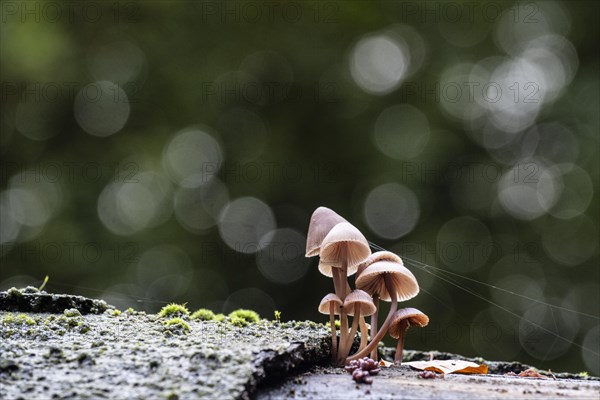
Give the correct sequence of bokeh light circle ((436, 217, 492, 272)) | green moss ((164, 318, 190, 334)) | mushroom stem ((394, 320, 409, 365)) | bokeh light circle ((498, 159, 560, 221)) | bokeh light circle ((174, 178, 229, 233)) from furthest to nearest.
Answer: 1. bokeh light circle ((174, 178, 229, 233))
2. bokeh light circle ((498, 159, 560, 221))
3. bokeh light circle ((436, 217, 492, 272))
4. mushroom stem ((394, 320, 409, 365))
5. green moss ((164, 318, 190, 334))

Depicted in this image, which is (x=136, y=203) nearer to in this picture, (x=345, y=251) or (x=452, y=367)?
(x=345, y=251)

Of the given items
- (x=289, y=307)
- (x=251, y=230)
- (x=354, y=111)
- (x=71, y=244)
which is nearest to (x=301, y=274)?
(x=289, y=307)

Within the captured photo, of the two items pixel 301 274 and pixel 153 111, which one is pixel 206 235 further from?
pixel 153 111

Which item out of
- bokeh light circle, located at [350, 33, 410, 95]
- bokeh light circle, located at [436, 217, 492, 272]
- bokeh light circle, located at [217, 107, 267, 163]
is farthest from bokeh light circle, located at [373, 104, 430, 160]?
bokeh light circle, located at [217, 107, 267, 163]

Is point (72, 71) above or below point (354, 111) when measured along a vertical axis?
above

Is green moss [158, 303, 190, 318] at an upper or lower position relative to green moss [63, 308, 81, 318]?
upper

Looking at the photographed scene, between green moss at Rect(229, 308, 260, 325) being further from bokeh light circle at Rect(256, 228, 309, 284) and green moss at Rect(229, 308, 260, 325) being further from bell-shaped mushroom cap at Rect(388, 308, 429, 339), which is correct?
bokeh light circle at Rect(256, 228, 309, 284)

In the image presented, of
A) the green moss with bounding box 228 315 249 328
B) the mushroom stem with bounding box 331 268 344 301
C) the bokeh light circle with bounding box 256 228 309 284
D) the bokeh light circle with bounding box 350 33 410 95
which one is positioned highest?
the bokeh light circle with bounding box 350 33 410 95

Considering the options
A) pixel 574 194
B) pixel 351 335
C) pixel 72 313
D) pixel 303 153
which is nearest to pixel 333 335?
pixel 351 335
